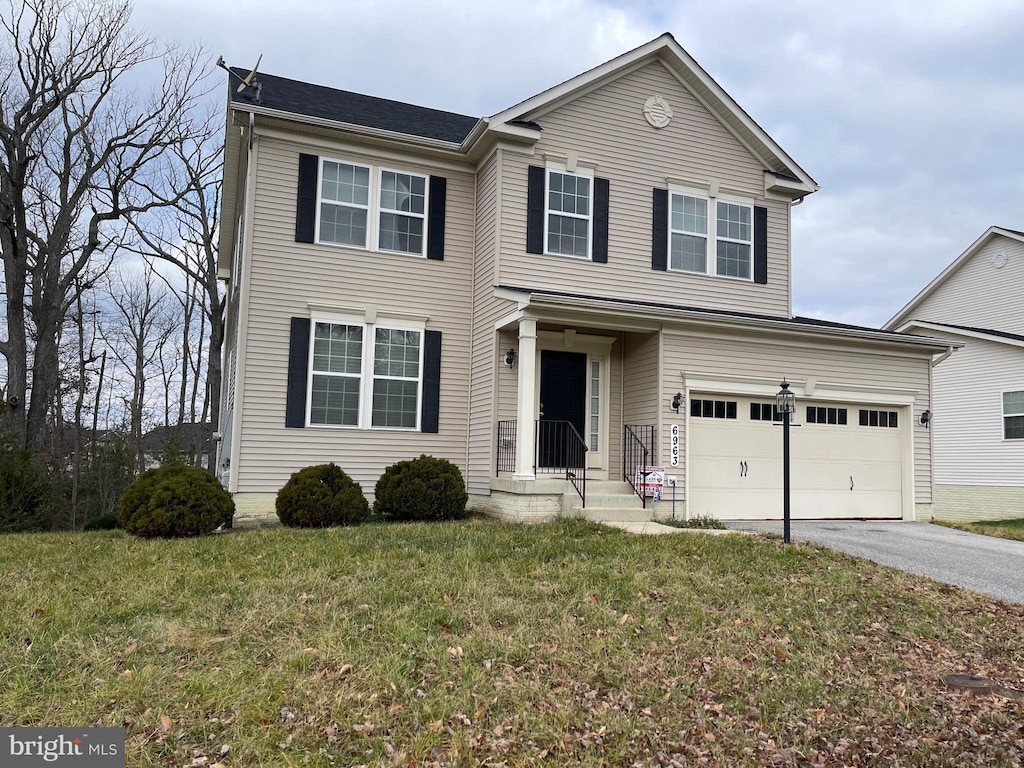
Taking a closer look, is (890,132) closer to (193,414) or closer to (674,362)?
(674,362)

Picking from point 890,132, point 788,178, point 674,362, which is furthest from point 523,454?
point 890,132

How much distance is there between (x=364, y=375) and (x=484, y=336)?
197cm

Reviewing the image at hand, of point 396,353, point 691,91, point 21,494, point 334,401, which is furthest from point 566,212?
point 21,494

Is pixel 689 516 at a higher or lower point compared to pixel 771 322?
lower

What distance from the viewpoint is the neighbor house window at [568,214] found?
40.4ft

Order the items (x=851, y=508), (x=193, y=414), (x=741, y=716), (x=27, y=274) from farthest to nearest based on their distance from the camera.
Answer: (x=193, y=414) → (x=27, y=274) → (x=851, y=508) → (x=741, y=716)

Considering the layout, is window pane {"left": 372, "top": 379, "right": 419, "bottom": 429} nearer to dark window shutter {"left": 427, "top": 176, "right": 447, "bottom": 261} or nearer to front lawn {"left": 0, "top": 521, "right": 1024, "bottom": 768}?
dark window shutter {"left": 427, "top": 176, "right": 447, "bottom": 261}

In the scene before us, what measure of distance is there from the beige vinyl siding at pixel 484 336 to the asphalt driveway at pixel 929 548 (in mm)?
3812

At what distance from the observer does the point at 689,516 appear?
37.0 ft

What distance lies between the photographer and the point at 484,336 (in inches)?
477

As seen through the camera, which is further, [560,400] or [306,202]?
[560,400]

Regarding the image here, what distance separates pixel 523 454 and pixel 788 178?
7496 millimetres

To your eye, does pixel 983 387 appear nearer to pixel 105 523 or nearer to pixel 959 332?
pixel 959 332

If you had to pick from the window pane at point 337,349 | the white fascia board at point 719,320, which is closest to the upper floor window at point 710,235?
the white fascia board at point 719,320
